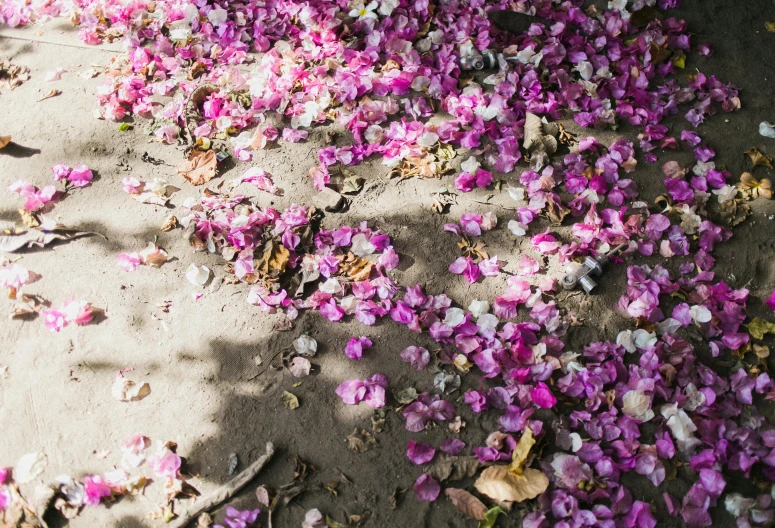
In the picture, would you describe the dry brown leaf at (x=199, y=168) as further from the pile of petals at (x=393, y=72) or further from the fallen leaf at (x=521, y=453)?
the fallen leaf at (x=521, y=453)

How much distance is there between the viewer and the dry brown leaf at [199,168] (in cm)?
334

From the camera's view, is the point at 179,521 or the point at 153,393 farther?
the point at 153,393

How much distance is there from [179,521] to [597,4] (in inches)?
Answer: 147

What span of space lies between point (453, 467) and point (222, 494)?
0.90 meters

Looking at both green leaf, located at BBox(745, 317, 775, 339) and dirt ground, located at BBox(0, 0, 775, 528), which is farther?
green leaf, located at BBox(745, 317, 775, 339)

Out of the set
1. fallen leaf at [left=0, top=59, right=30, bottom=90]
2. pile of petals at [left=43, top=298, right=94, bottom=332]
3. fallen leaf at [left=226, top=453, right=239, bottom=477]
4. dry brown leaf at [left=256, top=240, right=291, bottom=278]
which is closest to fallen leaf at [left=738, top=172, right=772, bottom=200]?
dry brown leaf at [left=256, top=240, right=291, bottom=278]

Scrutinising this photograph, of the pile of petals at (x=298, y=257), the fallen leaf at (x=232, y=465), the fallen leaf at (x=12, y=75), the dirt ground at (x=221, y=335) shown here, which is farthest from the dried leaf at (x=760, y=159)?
the fallen leaf at (x=12, y=75)

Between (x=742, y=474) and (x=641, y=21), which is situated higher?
(x=641, y=21)

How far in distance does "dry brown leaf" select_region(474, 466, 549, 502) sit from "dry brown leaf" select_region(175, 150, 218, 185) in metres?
2.04

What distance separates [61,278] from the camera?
3.05 metres

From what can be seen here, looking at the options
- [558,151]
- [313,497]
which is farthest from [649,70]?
[313,497]

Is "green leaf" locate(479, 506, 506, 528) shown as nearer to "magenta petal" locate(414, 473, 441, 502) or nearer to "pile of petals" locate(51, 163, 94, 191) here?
"magenta petal" locate(414, 473, 441, 502)

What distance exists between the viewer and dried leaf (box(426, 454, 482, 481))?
247 centimetres

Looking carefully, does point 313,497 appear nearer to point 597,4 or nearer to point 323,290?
point 323,290
